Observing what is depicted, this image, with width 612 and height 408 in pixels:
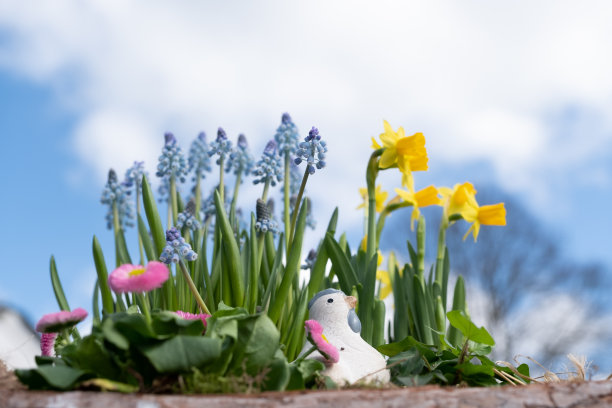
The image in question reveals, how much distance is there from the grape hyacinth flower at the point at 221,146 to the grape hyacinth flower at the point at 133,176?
44cm

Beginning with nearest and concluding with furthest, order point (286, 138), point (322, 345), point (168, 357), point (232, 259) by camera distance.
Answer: point (168, 357)
point (322, 345)
point (232, 259)
point (286, 138)

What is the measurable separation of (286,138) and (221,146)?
0.27m

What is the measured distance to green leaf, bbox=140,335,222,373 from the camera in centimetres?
123

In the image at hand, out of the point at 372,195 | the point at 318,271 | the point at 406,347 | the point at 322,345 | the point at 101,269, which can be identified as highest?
the point at 372,195

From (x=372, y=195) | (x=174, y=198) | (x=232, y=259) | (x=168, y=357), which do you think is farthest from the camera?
(x=174, y=198)

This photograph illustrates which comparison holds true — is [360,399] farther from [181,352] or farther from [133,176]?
[133,176]

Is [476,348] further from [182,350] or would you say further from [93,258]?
[93,258]

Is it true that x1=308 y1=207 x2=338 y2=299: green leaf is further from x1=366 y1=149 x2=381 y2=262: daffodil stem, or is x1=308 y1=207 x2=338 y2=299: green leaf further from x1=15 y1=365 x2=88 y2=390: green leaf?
x1=15 y1=365 x2=88 y2=390: green leaf

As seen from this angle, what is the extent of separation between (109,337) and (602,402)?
1149mm

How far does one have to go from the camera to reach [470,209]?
2531mm

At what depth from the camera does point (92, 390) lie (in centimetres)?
131

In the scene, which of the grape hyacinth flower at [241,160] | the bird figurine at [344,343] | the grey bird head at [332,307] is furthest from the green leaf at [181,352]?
the grape hyacinth flower at [241,160]

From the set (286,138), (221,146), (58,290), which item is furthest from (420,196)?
(58,290)

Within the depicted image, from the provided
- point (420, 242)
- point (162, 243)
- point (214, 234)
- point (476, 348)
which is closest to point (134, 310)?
point (162, 243)
